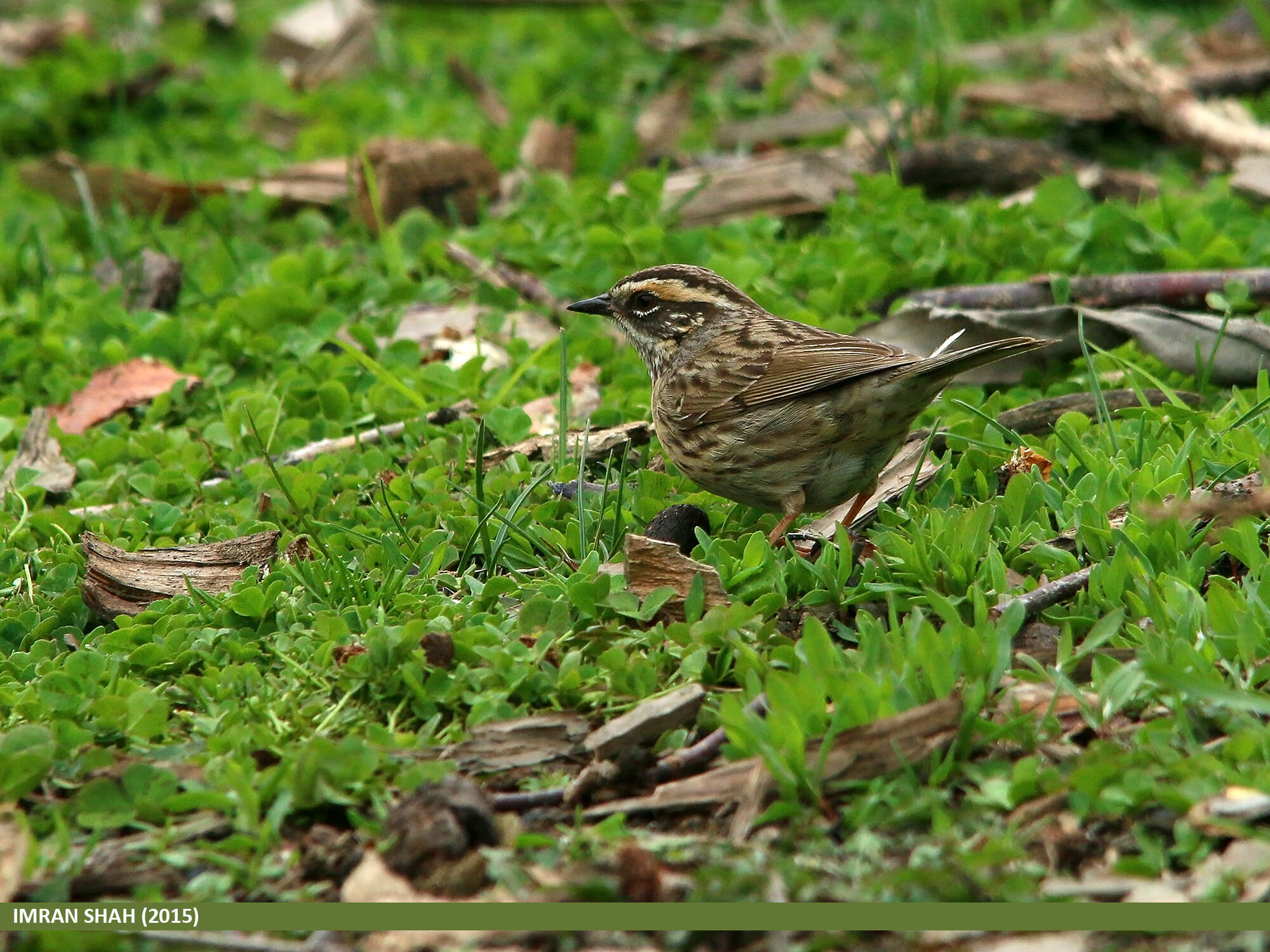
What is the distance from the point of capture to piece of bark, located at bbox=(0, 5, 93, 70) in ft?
39.9

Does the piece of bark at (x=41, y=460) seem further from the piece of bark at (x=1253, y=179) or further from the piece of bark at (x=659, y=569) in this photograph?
the piece of bark at (x=1253, y=179)

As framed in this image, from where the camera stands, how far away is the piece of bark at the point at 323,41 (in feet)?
39.8

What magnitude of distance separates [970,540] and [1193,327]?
232cm

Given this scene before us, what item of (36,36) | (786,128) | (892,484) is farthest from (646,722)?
(36,36)

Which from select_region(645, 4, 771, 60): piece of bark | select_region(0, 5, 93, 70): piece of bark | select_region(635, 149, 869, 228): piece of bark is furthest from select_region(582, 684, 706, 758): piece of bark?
select_region(0, 5, 93, 70): piece of bark

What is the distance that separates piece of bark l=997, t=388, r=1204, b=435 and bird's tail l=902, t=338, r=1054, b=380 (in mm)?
910

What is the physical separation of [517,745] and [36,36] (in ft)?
33.9

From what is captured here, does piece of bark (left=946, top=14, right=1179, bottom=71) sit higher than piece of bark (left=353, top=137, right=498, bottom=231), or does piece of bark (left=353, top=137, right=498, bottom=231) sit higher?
piece of bark (left=353, top=137, right=498, bottom=231)

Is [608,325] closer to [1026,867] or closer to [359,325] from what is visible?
[359,325]

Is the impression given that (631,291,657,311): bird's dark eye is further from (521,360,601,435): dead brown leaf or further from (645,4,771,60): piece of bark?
(645,4,771,60): piece of bark

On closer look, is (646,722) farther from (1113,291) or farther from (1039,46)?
(1039,46)

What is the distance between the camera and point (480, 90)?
11523 mm

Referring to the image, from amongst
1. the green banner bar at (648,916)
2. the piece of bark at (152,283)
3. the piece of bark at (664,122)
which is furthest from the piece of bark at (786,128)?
the green banner bar at (648,916)

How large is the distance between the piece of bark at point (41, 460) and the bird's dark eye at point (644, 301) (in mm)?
2690
